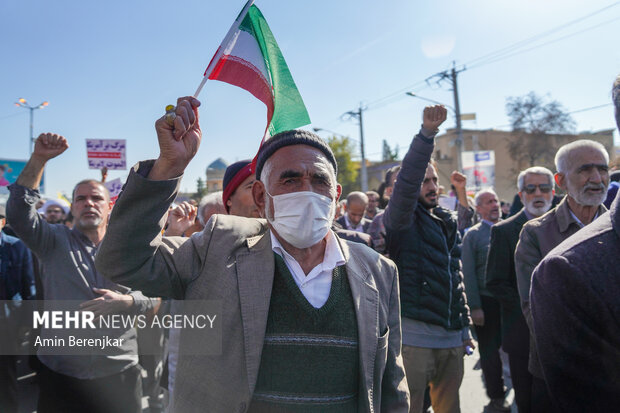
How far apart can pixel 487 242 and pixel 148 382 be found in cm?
409

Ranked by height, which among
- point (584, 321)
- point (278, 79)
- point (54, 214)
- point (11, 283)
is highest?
point (278, 79)

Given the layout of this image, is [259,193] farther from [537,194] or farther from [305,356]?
[537,194]

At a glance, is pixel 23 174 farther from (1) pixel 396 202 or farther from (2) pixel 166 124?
(1) pixel 396 202

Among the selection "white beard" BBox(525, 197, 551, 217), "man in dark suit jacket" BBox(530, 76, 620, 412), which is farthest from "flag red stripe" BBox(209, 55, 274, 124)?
"white beard" BBox(525, 197, 551, 217)

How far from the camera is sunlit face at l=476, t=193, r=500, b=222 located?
5.53 metres

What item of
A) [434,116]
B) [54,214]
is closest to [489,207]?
[434,116]

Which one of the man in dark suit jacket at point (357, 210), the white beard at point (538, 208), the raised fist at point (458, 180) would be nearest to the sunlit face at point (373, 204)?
the man in dark suit jacket at point (357, 210)

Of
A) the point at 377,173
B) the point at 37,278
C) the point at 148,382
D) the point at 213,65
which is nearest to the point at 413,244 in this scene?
the point at 213,65

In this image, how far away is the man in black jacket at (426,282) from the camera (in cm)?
310

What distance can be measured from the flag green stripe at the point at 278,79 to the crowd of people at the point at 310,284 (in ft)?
1.17

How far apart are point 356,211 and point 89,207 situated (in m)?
3.97

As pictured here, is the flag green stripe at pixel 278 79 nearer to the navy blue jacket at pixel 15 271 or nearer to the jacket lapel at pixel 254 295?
the jacket lapel at pixel 254 295

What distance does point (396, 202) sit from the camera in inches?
125

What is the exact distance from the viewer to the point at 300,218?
1.80 m
